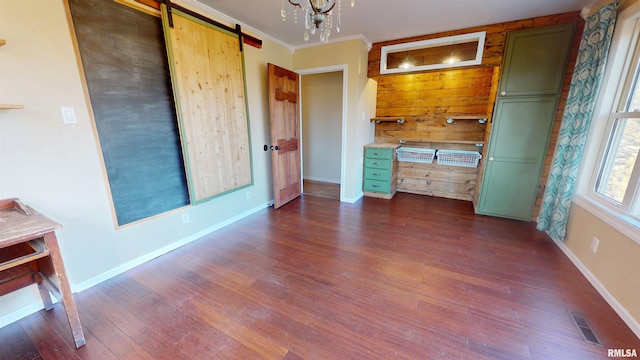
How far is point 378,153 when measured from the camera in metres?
3.97

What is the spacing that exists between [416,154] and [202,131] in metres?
3.28

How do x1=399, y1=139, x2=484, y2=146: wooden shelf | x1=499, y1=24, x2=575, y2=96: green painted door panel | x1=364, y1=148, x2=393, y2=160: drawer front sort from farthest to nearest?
x1=364, y1=148, x2=393, y2=160: drawer front < x1=399, y1=139, x2=484, y2=146: wooden shelf < x1=499, y1=24, x2=575, y2=96: green painted door panel

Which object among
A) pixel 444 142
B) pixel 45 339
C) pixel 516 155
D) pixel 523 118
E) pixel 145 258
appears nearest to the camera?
pixel 45 339

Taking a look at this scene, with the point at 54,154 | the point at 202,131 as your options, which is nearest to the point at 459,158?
the point at 202,131

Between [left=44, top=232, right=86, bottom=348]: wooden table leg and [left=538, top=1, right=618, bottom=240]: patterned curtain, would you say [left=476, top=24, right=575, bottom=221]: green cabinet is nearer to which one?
[left=538, top=1, right=618, bottom=240]: patterned curtain

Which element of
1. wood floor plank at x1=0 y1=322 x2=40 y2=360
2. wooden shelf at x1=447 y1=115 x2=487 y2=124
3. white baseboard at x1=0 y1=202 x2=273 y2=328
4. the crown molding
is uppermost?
the crown molding

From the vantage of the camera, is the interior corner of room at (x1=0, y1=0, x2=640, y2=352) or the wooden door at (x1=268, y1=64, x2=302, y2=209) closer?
the interior corner of room at (x1=0, y1=0, x2=640, y2=352)

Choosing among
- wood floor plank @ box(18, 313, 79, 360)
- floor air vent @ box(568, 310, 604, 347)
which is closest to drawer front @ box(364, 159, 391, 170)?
floor air vent @ box(568, 310, 604, 347)

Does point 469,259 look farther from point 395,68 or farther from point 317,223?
point 395,68

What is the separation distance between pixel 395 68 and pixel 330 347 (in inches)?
147

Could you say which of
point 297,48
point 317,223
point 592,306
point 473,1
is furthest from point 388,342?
point 297,48

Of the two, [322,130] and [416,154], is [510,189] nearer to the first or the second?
[416,154]

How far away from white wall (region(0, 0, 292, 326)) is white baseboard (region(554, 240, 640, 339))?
375 centimetres

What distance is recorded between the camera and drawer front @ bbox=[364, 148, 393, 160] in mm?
3900
